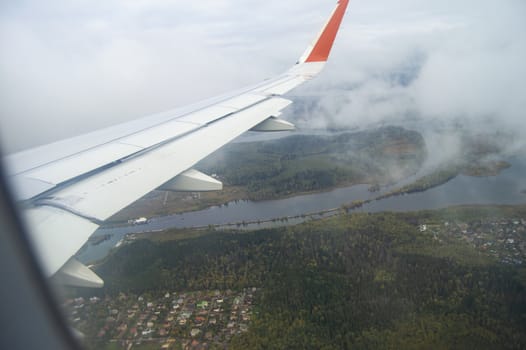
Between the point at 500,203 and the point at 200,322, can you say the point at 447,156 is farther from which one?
the point at 200,322

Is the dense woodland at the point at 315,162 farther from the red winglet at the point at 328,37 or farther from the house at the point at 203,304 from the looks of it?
the red winglet at the point at 328,37

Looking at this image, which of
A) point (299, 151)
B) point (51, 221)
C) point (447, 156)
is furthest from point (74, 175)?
point (447, 156)

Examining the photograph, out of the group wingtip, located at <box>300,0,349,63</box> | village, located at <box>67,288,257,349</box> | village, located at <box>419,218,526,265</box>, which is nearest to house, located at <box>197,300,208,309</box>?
village, located at <box>67,288,257,349</box>

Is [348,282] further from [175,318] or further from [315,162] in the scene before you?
[315,162]

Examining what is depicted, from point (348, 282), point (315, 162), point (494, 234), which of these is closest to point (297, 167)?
point (315, 162)

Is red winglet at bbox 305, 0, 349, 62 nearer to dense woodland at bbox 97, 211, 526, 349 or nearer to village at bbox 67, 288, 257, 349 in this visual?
village at bbox 67, 288, 257, 349

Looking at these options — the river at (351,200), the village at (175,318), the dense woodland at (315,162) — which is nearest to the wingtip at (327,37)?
the village at (175,318)
